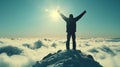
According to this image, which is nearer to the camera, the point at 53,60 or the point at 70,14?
the point at 53,60

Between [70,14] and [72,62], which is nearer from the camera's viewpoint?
[72,62]

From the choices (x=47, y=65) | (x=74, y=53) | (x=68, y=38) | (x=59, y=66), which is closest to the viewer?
(x=59, y=66)

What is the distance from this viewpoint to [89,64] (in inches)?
853

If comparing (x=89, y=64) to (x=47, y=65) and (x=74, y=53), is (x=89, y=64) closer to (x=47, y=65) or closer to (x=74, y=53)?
(x=74, y=53)

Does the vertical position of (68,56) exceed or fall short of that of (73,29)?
it falls short

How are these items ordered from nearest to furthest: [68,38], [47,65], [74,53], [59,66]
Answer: [59,66]
[47,65]
[74,53]
[68,38]

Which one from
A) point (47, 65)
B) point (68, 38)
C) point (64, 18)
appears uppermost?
point (64, 18)

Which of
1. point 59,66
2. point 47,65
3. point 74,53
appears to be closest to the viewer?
point 59,66

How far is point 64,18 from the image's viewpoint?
25391mm

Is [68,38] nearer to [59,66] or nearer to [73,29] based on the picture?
[73,29]

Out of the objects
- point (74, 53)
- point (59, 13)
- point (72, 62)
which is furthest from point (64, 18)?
point (72, 62)

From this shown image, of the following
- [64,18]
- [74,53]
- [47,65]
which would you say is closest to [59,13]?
[64,18]

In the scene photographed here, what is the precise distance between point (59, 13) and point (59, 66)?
7.99 m

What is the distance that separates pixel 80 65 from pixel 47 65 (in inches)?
142
